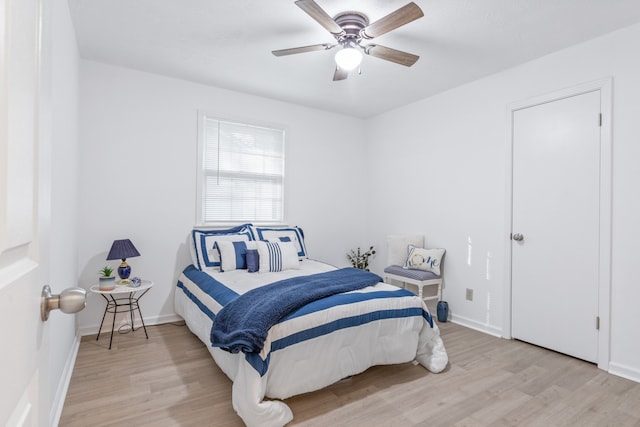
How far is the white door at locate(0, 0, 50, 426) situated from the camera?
0.47m

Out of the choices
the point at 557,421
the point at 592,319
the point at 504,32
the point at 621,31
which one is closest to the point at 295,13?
the point at 504,32

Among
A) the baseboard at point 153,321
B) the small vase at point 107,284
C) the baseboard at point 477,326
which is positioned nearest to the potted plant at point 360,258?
the baseboard at point 477,326

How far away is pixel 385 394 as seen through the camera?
89.1 inches

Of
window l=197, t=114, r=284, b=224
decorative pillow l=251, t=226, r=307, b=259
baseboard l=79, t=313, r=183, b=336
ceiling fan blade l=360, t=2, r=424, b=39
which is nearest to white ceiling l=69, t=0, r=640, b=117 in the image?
ceiling fan blade l=360, t=2, r=424, b=39

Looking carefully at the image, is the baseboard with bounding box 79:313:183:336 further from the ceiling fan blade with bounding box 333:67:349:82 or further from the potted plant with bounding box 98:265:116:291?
the ceiling fan blade with bounding box 333:67:349:82

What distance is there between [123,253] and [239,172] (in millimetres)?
1553

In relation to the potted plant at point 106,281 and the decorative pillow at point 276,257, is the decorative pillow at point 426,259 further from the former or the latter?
the potted plant at point 106,281

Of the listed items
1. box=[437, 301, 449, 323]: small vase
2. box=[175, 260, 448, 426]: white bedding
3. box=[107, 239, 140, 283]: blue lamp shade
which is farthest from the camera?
box=[437, 301, 449, 323]: small vase

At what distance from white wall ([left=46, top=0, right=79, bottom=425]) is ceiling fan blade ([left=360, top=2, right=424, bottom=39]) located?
Answer: 178 cm

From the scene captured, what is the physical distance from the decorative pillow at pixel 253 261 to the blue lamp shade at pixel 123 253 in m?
1.02

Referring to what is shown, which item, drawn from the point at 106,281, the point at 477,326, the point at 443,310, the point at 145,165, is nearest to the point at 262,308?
the point at 106,281

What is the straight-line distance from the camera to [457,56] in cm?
309

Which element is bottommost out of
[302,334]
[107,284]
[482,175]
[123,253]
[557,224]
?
[302,334]

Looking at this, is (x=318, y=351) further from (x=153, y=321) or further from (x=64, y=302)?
(x=153, y=321)
